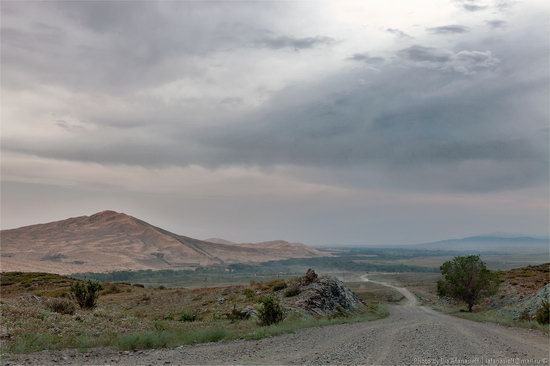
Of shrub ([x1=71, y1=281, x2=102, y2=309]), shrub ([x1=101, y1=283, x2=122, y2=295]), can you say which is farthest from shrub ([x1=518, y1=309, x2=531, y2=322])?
shrub ([x1=101, y1=283, x2=122, y2=295])

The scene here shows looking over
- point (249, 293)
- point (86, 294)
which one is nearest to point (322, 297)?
point (249, 293)

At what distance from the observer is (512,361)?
14031 mm

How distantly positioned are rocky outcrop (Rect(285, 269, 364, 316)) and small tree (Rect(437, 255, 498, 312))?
1655 centimetres

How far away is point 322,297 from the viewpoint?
37.7m

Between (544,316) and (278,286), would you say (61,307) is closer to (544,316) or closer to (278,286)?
(278,286)

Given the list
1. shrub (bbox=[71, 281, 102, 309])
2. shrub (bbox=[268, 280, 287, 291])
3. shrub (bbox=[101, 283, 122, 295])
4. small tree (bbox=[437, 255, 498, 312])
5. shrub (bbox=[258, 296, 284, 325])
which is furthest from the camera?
shrub (bbox=[101, 283, 122, 295])

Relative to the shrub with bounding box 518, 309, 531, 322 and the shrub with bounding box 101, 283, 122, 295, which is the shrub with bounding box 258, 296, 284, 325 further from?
the shrub with bounding box 101, 283, 122, 295

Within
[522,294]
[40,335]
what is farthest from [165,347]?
[522,294]

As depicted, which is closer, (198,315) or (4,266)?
(198,315)

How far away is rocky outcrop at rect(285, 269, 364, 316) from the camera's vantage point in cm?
3538

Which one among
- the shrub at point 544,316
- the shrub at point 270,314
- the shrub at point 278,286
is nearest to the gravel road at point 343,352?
the shrub at point 270,314

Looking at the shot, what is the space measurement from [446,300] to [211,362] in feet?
247

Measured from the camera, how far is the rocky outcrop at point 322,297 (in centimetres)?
3538

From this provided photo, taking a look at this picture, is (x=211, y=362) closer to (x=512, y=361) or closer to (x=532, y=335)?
(x=512, y=361)
